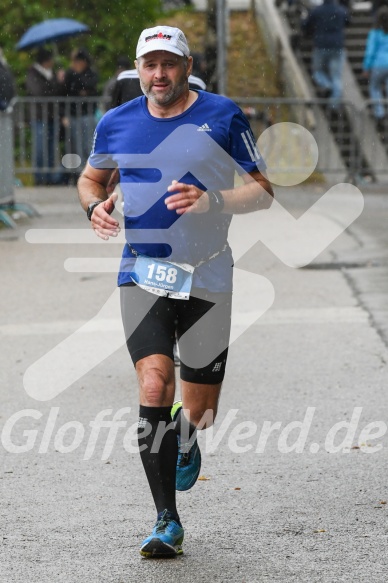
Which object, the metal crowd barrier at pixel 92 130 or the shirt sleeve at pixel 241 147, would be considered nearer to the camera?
the shirt sleeve at pixel 241 147

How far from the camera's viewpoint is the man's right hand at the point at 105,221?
17.4 feet

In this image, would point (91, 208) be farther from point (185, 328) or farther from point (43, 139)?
point (43, 139)

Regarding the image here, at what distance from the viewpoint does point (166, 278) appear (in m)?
5.30

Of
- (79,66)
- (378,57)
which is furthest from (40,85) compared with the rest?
(378,57)

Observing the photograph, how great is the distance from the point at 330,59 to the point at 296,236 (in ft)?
→ 26.5

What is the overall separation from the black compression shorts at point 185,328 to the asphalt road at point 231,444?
0.67 meters

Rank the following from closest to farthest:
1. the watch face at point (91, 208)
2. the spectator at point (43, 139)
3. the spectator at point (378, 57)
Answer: the watch face at point (91, 208)
the spectator at point (43, 139)
the spectator at point (378, 57)

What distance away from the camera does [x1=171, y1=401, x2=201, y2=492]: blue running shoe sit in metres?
5.54

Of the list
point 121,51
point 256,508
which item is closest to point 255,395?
point 256,508

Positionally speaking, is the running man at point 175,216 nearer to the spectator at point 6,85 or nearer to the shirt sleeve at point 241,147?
the shirt sleeve at point 241,147

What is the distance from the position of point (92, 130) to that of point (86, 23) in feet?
16.8

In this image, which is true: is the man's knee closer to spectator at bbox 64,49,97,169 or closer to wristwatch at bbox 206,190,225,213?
wristwatch at bbox 206,190,225,213

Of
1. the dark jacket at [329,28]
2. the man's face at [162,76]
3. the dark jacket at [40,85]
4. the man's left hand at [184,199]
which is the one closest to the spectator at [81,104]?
the dark jacket at [40,85]

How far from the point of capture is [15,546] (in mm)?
5199
